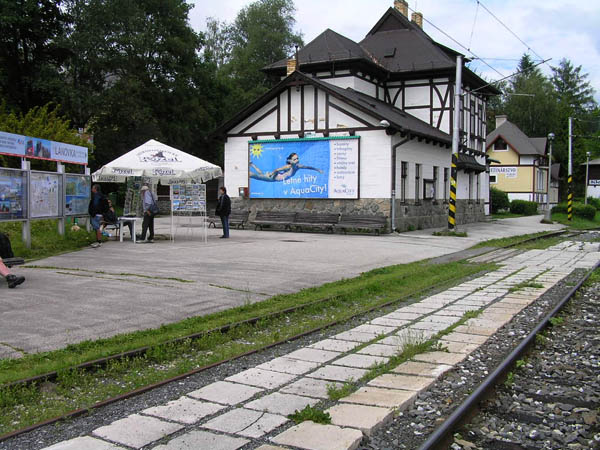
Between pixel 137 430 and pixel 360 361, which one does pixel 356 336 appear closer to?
pixel 360 361

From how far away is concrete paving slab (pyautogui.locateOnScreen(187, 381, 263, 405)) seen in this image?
4.96 meters

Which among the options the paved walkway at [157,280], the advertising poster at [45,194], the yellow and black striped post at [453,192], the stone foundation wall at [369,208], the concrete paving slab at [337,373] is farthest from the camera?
the stone foundation wall at [369,208]

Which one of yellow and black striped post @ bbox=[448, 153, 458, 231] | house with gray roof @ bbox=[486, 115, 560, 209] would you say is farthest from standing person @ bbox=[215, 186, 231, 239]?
house with gray roof @ bbox=[486, 115, 560, 209]

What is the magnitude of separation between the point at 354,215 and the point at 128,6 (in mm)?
21810

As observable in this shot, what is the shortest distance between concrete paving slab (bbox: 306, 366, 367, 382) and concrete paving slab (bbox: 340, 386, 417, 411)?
1.35ft

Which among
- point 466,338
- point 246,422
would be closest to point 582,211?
point 466,338

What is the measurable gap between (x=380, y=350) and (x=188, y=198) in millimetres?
13066

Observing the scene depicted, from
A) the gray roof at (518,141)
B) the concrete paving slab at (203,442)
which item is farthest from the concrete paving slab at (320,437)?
the gray roof at (518,141)

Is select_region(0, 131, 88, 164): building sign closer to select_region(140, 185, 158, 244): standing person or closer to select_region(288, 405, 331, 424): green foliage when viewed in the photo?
select_region(140, 185, 158, 244): standing person

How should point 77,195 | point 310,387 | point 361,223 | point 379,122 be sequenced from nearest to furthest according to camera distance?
point 310,387
point 77,195
point 361,223
point 379,122

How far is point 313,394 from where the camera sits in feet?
16.8

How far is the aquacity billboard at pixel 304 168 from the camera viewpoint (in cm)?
2525

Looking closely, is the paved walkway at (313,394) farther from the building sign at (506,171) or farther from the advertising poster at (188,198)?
the building sign at (506,171)

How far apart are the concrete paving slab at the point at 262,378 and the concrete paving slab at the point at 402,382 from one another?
81cm
